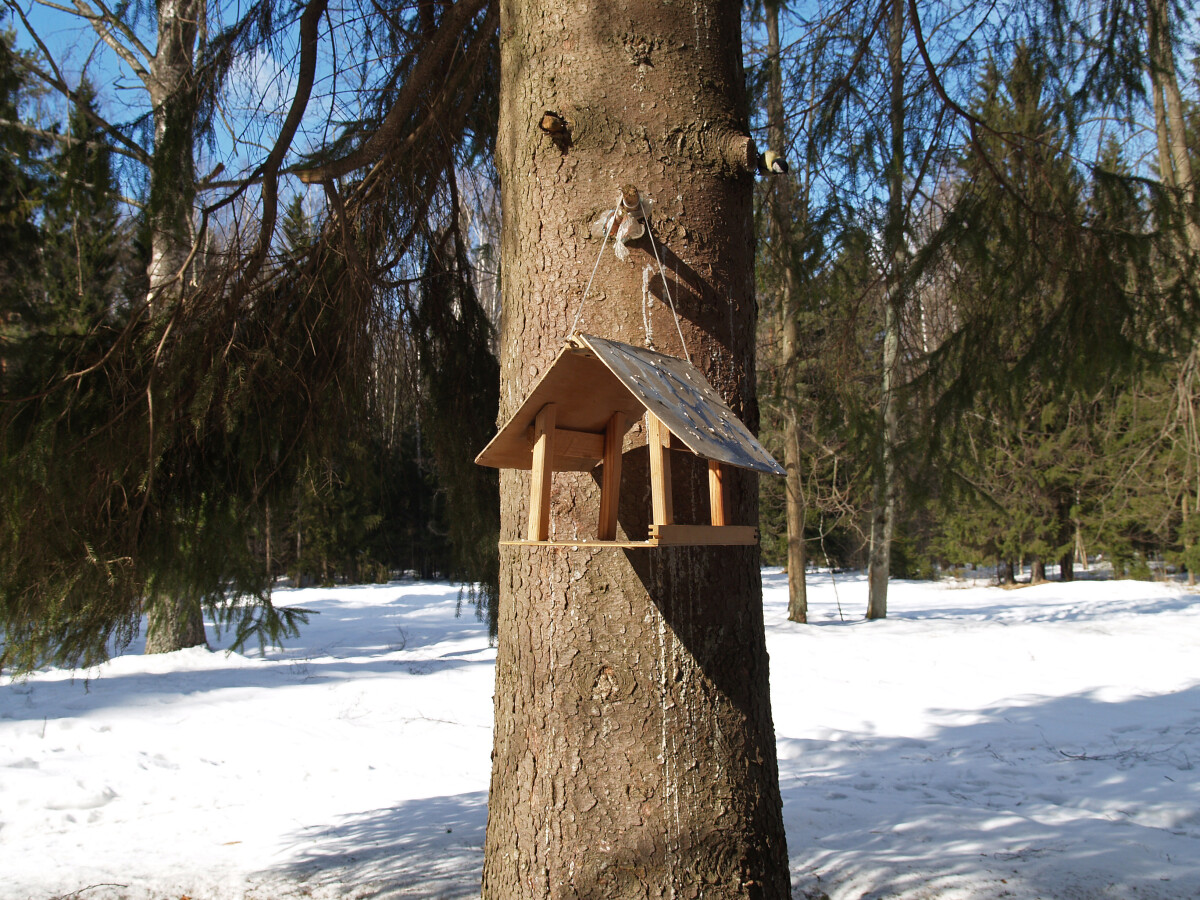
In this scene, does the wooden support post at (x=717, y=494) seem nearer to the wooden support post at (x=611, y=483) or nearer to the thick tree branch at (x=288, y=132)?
the wooden support post at (x=611, y=483)

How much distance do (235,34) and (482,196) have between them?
117cm

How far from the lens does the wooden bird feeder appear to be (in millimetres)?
1298

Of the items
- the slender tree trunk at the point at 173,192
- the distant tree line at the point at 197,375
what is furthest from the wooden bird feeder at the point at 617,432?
the slender tree trunk at the point at 173,192

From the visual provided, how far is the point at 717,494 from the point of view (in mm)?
1540

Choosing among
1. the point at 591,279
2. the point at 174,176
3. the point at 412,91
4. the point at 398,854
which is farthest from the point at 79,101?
the point at 398,854

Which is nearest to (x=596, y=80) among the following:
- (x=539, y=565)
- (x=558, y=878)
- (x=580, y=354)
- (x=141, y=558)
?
(x=580, y=354)

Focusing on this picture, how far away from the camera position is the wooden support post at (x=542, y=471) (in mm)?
1520

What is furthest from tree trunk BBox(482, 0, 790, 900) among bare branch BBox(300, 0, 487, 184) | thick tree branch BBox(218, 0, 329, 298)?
thick tree branch BBox(218, 0, 329, 298)

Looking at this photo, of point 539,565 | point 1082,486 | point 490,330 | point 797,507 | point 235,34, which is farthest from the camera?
point 1082,486

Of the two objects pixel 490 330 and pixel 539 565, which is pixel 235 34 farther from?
pixel 539 565

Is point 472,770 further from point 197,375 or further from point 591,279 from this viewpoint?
point 591,279

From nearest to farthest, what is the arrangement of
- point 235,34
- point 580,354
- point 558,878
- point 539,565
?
point 580,354 < point 558,878 < point 539,565 < point 235,34

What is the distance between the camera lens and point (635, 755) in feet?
4.89

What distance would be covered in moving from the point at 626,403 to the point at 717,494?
0.24m
